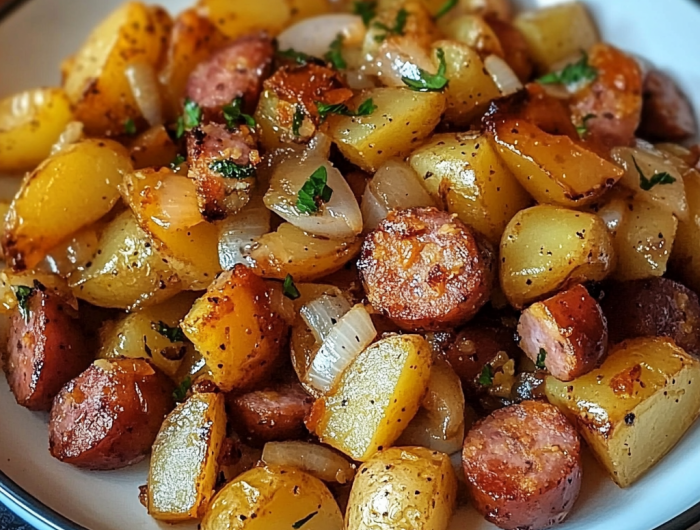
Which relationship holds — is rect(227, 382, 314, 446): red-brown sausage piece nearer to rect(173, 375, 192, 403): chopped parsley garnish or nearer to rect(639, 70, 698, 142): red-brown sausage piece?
rect(173, 375, 192, 403): chopped parsley garnish

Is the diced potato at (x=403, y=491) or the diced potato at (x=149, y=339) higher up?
the diced potato at (x=149, y=339)

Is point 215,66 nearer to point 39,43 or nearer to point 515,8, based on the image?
point 39,43

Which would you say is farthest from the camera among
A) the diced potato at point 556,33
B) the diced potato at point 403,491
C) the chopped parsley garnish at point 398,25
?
the diced potato at point 556,33

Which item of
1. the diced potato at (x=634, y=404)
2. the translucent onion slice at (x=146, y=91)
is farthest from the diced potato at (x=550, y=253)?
the translucent onion slice at (x=146, y=91)

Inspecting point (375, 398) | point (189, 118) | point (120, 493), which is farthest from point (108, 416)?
point (189, 118)

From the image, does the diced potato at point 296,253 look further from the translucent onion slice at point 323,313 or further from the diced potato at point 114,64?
the diced potato at point 114,64

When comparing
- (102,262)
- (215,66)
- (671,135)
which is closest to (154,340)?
(102,262)

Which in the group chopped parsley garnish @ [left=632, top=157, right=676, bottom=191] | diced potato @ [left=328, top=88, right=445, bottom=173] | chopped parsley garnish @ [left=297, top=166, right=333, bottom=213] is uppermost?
diced potato @ [left=328, top=88, right=445, bottom=173]

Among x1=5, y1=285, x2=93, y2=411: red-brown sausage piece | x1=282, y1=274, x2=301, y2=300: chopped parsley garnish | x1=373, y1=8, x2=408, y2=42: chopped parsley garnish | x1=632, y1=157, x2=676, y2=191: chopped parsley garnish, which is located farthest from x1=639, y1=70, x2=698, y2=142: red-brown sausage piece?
x1=5, y1=285, x2=93, y2=411: red-brown sausage piece
